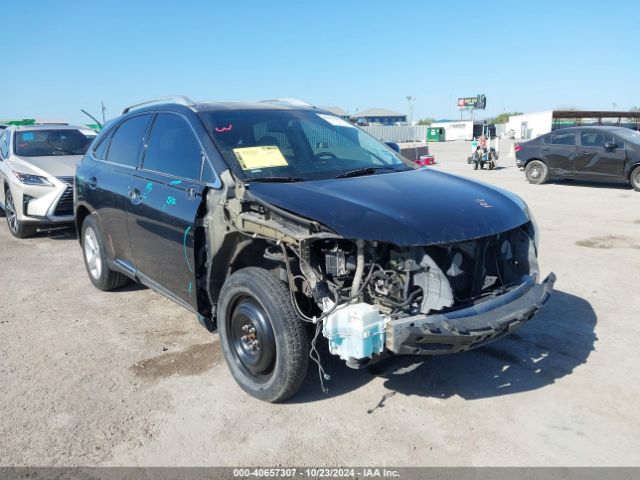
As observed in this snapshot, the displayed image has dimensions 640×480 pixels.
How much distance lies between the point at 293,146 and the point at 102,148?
2434 mm

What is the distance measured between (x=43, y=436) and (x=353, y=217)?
2.24 m

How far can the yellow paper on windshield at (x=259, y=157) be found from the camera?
3.69 metres

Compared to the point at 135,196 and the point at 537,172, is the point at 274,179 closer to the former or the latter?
the point at 135,196

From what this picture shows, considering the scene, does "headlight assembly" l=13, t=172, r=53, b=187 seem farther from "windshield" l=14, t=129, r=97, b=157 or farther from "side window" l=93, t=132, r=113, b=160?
"side window" l=93, t=132, r=113, b=160

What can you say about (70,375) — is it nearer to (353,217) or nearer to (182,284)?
(182,284)

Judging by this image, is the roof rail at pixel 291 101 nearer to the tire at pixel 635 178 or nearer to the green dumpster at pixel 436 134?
the tire at pixel 635 178

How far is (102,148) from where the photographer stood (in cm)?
547

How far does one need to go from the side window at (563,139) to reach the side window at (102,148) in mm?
12218

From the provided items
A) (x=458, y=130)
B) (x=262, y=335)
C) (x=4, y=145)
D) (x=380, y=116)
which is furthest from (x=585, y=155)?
(x=380, y=116)

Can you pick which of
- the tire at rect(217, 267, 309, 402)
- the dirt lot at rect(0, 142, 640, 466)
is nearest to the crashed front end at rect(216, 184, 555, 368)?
the tire at rect(217, 267, 309, 402)

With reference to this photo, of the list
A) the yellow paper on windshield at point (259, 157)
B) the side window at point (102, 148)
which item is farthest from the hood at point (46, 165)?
the yellow paper on windshield at point (259, 157)

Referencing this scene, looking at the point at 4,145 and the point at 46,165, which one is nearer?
the point at 46,165

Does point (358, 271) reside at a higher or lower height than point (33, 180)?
lower

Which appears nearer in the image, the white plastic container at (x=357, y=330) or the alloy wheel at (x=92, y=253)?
the white plastic container at (x=357, y=330)
